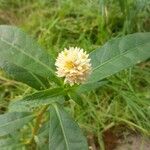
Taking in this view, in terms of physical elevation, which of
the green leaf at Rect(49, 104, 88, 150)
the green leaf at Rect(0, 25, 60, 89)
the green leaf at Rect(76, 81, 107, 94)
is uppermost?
the green leaf at Rect(0, 25, 60, 89)

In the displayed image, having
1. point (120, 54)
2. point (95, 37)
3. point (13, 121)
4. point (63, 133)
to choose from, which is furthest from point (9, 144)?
point (95, 37)

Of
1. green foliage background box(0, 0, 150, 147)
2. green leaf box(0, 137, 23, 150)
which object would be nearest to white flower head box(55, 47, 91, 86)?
green leaf box(0, 137, 23, 150)

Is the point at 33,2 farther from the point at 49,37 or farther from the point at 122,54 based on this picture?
the point at 122,54

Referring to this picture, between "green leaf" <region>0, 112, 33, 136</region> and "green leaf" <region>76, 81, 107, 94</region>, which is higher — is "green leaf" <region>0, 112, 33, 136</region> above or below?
above

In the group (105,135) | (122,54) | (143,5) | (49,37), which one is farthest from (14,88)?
(122,54)

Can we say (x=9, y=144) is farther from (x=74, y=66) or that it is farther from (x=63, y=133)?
(x=74, y=66)

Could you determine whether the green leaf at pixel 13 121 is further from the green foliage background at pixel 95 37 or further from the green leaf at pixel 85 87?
the green foliage background at pixel 95 37

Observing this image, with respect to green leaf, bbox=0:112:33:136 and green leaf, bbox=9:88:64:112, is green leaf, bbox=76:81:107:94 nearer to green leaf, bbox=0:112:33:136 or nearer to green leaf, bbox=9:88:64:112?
green leaf, bbox=9:88:64:112
